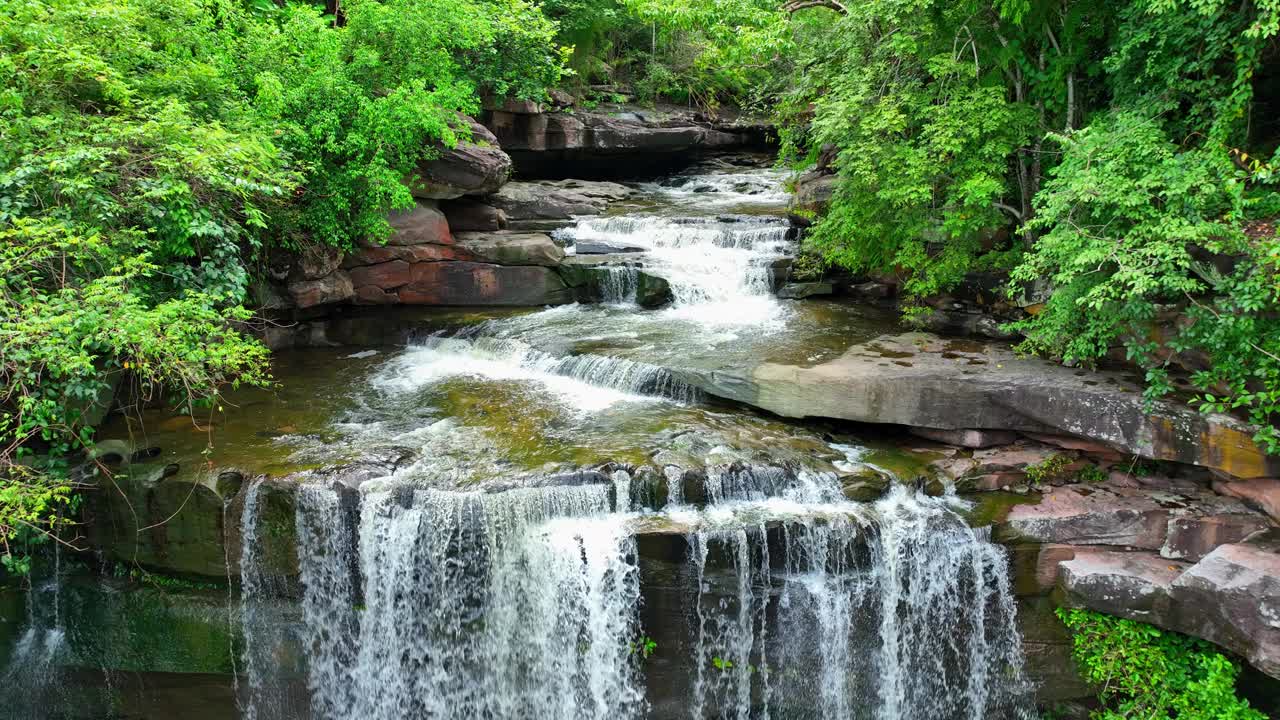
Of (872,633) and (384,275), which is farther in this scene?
(384,275)

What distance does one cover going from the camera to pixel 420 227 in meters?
15.0

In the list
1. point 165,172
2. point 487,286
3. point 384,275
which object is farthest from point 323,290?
point 165,172

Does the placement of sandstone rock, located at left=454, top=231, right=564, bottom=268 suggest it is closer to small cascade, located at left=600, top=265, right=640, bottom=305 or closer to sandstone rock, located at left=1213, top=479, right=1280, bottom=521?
small cascade, located at left=600, top=265, right=640, bottom=305

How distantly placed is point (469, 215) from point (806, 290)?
267 inches

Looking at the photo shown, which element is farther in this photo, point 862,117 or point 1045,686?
point 862,117

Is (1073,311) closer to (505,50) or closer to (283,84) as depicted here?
(283,84)

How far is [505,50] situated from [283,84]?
240 inches

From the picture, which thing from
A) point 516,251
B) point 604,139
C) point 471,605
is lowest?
point 471,605

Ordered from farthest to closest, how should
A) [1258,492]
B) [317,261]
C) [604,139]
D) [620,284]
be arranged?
[604,139], [620,284], [317,261], [1258,492]

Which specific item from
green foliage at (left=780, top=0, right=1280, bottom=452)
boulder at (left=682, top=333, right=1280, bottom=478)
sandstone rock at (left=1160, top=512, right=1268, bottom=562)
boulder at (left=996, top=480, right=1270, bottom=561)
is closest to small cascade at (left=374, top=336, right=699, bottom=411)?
boulder at (left=682, top=333, right=1280, bottom=478)

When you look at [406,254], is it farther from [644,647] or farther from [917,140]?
[644,647]

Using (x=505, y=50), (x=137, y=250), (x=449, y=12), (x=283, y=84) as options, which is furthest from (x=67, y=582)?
(x=505, y=50)

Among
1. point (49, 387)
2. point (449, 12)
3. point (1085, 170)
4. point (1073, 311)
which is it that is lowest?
point (49, 387)

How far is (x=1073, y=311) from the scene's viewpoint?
908cm
